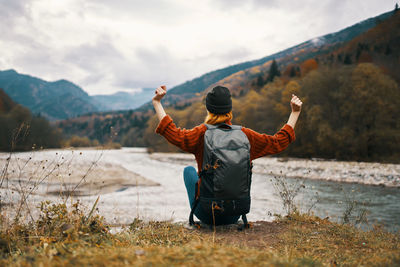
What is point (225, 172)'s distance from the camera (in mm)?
2689

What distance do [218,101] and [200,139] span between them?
504 mm

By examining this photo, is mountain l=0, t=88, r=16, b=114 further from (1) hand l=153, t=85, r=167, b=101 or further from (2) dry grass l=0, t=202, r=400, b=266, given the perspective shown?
(1) hand l=153, t=85, r=167, b=101

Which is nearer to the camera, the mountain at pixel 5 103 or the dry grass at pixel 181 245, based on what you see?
the dry grass at pixel 181 245

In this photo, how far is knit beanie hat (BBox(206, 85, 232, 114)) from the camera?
2.94m

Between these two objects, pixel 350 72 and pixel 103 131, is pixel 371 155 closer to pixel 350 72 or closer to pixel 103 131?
pixel 350 72

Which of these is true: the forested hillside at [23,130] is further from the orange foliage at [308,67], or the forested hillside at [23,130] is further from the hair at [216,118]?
the orange foliage at [308,67]

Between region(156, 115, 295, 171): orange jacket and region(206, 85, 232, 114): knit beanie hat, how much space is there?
25cm

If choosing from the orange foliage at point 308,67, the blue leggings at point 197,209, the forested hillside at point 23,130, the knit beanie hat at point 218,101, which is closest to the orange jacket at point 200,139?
the knit beanie hat at point 218,101

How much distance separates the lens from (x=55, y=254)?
5.77 feet

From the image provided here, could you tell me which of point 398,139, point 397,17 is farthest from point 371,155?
point 397,17

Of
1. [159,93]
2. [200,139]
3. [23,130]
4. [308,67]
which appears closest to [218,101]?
[200,139]

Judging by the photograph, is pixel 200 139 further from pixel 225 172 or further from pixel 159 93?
pixel 159 93

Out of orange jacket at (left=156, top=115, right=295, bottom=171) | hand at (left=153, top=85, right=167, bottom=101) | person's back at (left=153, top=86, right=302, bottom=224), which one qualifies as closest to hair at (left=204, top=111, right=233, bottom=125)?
person's back at (left=153, top=86, right=302, bottom=224)

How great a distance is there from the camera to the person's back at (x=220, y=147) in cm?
268
